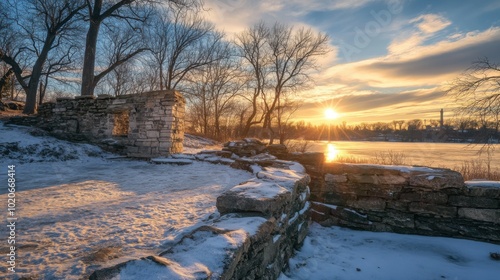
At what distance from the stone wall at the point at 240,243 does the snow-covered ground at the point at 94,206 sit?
0.47m

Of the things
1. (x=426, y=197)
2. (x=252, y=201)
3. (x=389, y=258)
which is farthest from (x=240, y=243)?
(x=426, y=197)

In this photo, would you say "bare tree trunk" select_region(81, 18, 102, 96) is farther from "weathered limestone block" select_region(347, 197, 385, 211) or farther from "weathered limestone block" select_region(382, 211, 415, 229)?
"weathered limestone block" select_region(382, 211, 415, 229)

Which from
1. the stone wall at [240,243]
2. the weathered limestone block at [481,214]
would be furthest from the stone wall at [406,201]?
the stone wall at [240,243]

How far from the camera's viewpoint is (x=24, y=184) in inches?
159

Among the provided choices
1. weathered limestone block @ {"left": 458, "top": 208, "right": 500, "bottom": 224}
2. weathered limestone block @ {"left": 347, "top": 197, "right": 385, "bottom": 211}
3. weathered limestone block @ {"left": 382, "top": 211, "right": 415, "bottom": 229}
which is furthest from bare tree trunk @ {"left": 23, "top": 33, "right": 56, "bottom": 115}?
weathered limestone block @ {"left": 458, "top": 208, "right": 500, "bottom": 224}

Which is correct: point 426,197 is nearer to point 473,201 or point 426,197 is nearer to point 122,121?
point 473,201

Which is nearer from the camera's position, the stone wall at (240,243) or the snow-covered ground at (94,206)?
the stone wall at (240,243)

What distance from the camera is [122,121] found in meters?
8.67

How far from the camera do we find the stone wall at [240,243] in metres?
1.19

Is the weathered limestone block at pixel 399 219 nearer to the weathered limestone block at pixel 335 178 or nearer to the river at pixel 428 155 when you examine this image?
the weathered limestone block at pixel 335 178

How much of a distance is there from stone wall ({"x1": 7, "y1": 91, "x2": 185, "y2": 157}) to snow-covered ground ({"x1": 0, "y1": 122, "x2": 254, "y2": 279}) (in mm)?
1209

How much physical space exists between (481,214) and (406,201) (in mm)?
1002

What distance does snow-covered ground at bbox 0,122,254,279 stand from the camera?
180cm

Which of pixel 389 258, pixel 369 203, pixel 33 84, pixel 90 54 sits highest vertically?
pixel 90 54
